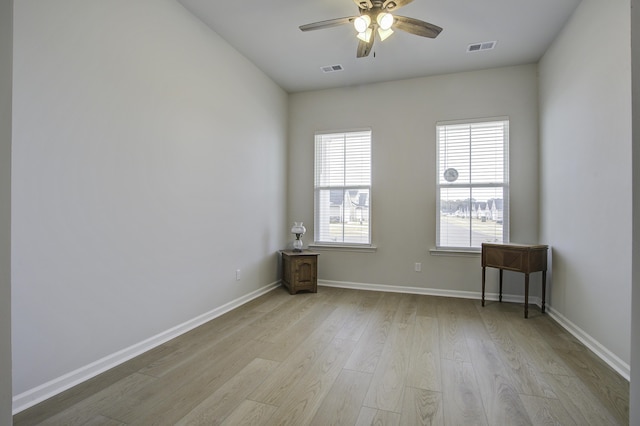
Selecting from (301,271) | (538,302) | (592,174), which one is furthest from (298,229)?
(592,174)

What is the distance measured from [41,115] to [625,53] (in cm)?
380

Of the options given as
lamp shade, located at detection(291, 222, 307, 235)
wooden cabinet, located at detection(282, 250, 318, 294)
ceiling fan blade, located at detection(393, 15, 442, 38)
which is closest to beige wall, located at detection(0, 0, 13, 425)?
ceiling fan blade, located at detection(393, 15, 442, 38)

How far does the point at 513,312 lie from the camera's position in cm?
363

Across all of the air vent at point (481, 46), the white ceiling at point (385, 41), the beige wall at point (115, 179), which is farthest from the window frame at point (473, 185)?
the beige wall at point (115, 179)

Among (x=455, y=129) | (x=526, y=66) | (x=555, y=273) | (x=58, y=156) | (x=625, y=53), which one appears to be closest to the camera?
(x=58, y=156)

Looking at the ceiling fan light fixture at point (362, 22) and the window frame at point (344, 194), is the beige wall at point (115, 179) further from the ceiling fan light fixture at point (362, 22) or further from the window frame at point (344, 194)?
the ceiling fan light fixture at point (362, 22)

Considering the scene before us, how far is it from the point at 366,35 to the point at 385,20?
283 millimetres

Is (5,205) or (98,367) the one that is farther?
(98,367)

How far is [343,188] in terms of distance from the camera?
4.84 m

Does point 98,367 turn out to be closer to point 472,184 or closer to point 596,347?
point 596,347

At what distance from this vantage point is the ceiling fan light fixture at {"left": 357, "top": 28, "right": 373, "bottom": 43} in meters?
2.79

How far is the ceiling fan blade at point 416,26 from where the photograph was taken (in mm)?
2646

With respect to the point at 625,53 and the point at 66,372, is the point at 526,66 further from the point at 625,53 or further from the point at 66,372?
the point at 66,372

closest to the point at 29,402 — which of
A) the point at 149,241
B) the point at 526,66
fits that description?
the point at 149,241
